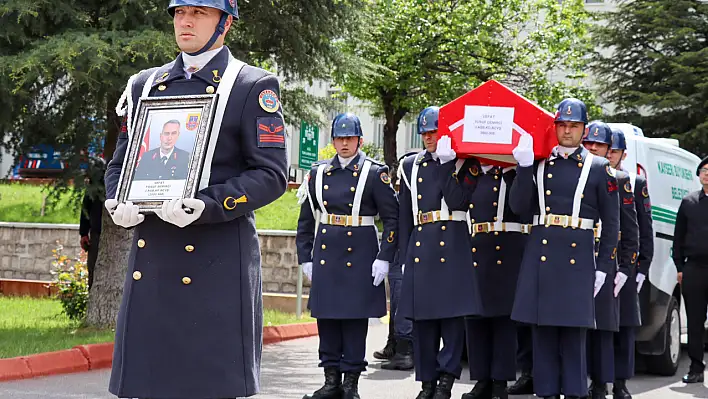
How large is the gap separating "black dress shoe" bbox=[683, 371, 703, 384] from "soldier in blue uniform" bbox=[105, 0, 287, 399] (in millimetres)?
7633

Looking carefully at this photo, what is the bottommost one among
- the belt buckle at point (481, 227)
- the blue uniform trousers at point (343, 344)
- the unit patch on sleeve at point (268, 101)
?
the blue uniform trousers at point (343, 344)

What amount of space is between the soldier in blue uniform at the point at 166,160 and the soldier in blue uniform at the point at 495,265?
16.9 feet

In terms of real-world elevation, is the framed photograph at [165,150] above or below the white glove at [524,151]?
below

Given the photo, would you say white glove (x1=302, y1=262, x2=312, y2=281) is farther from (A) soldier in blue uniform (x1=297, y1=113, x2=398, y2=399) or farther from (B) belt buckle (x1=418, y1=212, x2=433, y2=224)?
(B) belt buckle (x1=418, y1=212, x2=433, y2=224)

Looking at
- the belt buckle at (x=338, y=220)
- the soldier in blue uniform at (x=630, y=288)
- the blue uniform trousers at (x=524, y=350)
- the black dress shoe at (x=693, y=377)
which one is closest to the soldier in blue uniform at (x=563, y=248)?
the soldier in blue uniform at (x=630, y=288)

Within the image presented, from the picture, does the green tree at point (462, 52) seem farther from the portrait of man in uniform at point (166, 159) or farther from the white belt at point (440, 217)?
the portrait of man in uniform at point (166, 159)

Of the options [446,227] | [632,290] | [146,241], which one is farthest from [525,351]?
[146,241]

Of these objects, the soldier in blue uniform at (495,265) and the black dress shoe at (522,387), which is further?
the black dress shoe at (522,387)

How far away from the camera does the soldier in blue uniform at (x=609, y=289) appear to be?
27.9ft

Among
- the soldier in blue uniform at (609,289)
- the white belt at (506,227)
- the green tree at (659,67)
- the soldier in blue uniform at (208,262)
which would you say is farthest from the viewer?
the green tree at (659,67)

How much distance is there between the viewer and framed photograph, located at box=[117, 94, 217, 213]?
12.4 feet

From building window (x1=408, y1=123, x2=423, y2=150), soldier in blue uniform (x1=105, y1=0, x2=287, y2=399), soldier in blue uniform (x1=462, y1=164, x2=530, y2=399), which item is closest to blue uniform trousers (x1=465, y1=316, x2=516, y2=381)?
soldier in blue uniform (x1=462, y1=164, x2=530, y2=399)

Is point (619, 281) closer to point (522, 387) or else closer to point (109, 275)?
point (522, 387)

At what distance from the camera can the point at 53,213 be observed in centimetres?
2492
